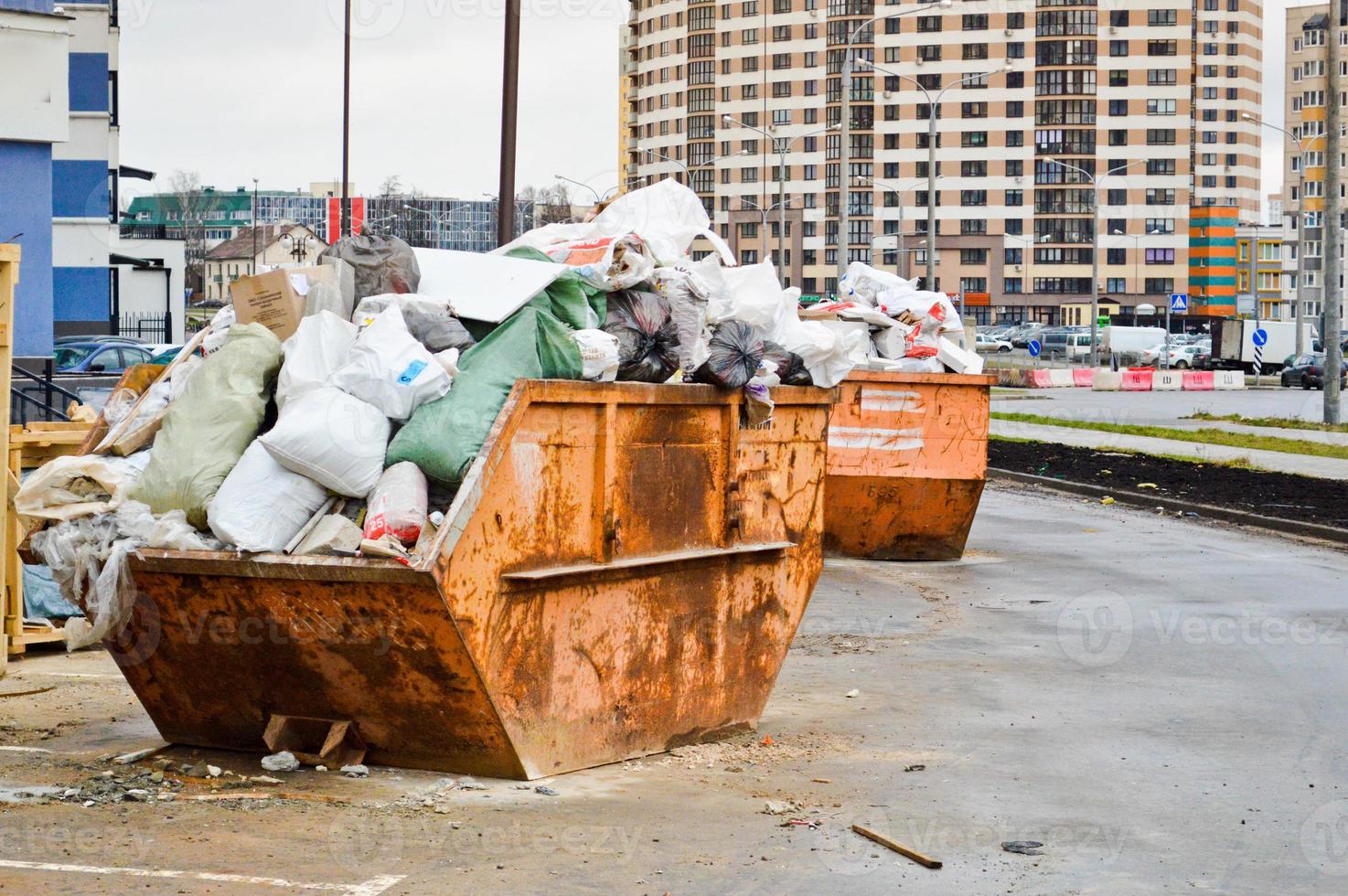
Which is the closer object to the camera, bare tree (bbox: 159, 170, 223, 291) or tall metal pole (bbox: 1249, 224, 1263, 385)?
tall metal pole (bbox: 1249, 224, 1263, 385)

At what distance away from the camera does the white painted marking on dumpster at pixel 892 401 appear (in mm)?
13594

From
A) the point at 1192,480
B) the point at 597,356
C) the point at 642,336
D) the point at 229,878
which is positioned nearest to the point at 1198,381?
the point at 1192,480

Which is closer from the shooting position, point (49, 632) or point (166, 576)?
point (166, 576)

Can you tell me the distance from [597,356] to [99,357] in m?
19.8

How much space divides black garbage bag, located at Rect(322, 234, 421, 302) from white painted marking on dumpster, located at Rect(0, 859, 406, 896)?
2.59 meters

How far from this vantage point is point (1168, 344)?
230 ft

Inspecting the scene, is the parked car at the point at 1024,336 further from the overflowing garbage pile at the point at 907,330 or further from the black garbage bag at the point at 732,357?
the black garbage bag at the point at 732,357

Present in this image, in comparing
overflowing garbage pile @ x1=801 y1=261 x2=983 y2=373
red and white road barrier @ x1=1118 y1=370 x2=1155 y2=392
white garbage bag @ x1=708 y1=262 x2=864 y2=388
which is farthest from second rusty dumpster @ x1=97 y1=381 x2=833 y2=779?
red and white road barrier @ x1=1118 y1=370 x2=1155 y2=392

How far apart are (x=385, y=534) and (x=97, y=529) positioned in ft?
3.74

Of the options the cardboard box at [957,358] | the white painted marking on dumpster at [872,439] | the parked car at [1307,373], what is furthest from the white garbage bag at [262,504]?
the parked car at [1307,373]

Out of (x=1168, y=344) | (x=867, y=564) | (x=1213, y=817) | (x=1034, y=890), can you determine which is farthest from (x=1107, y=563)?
(x=1168, y=344)

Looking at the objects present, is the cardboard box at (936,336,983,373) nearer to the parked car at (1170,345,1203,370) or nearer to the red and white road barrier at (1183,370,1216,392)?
the red and white road barrier at (1183,370,1216,392)

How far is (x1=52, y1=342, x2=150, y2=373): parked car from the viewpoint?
24.0m

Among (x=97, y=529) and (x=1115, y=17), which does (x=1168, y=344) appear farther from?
(x=97, y=529)
